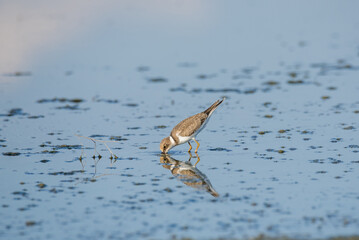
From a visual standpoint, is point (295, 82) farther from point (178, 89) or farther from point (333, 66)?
point (178, 89)

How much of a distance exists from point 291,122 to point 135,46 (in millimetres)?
10912

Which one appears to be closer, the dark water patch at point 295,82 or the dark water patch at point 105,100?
the dark water patch at point 105,100

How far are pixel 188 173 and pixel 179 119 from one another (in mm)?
4099

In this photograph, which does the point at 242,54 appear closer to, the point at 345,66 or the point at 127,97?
the point at 345,66

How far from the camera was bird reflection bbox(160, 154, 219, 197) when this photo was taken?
11.8 meters

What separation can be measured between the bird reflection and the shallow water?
0.08 metres

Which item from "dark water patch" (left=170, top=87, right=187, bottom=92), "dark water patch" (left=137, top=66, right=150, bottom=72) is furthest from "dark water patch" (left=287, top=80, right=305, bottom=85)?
"dark water patch" (left=137, top=66, right=150, bottom=72)

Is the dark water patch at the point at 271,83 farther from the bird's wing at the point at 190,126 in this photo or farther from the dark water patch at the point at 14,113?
the dark water patch at the point at 14,113

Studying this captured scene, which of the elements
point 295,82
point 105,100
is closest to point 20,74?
point 105,100

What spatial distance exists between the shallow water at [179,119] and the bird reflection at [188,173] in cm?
8

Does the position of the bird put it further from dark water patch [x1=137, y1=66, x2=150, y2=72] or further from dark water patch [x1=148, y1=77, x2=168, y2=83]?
dark water patch [x1=137, y1=66, x2=150, y2=72]

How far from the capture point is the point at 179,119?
16766 mm

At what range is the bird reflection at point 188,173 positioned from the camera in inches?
464

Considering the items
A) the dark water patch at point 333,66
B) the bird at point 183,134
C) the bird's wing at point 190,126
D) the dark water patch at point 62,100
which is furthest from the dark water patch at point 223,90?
the bird at point 183,134
